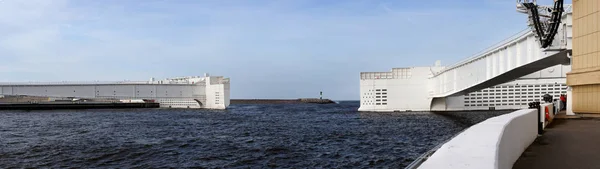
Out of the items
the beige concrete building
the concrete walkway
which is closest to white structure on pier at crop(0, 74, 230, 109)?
the beige concrete building

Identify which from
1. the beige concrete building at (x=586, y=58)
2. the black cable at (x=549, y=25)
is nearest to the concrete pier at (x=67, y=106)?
the black cable at (x=549, y=25)

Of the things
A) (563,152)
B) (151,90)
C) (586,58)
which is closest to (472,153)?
(563,152)

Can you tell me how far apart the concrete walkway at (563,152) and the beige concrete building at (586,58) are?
1033 centimetres

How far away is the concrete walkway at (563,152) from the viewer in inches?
298

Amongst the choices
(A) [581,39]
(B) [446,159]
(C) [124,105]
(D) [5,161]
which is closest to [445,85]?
(A) [581,39]

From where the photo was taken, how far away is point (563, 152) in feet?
29.8

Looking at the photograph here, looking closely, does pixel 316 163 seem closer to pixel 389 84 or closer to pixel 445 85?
pixel 445 85

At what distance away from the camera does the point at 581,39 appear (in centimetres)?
2283

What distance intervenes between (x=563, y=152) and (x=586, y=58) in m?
15.9

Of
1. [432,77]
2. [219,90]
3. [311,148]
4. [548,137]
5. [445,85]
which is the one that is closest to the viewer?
[548,137]

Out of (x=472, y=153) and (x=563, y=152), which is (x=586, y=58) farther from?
(x=472, y=153)

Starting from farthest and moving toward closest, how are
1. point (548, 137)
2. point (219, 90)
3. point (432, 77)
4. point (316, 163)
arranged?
A: 1. point (219, 90)
2. point (432, 77)
3. point (316, 163)
4. point (548, 137)

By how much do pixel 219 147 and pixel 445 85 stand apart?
40805 millimetres

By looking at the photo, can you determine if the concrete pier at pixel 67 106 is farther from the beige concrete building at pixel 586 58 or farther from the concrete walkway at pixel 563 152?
the concrete walkway at pixel 563 152
